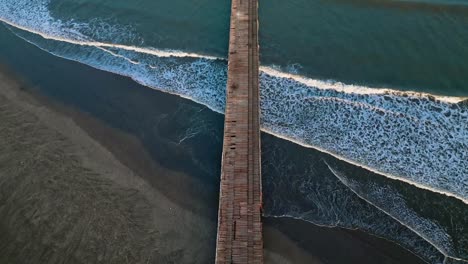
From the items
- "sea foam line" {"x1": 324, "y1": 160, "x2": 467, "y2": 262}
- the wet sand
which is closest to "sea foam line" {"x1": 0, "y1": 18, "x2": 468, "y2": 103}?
"sea foam line" {"x1": 324, "y1": 160, "x2": 467, "y2": 262}

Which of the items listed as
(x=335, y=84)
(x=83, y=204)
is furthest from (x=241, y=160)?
(x=335, y=84)

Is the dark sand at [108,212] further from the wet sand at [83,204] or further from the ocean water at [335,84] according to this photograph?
the ocean water at [335,84]

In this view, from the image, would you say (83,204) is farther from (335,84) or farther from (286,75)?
(335,84)

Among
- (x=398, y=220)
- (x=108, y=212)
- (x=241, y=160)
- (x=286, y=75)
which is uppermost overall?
(x=286, y=75)

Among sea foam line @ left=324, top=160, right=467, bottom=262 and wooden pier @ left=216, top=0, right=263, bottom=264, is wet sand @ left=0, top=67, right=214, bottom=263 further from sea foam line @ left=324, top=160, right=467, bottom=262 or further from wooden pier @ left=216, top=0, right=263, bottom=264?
sea foam line @ left=324, top=160, right=467, bottom=262

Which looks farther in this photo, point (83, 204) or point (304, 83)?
point (304, 83)

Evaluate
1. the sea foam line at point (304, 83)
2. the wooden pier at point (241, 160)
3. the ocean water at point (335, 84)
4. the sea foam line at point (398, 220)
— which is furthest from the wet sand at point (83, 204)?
the sea foam line at point (398, 220)

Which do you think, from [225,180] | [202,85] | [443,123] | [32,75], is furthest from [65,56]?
[443,123]
